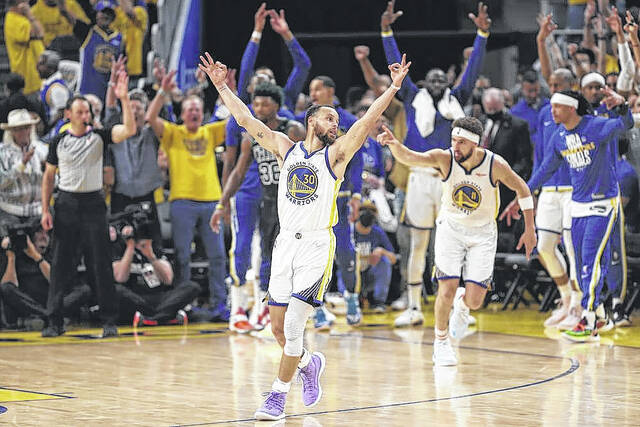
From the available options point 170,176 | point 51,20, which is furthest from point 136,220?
point 51,20

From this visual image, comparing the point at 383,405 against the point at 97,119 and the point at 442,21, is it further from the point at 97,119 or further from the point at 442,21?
the point at 442,21

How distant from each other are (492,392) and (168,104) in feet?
26.0

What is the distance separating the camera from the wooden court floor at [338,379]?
778 centimetres

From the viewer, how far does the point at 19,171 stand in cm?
1359

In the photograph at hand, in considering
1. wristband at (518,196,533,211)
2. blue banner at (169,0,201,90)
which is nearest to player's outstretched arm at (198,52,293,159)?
wristband at (518,196,533,211)

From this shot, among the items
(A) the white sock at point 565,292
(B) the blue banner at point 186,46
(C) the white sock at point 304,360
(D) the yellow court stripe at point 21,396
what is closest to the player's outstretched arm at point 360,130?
(C) the white sock at point 304,360

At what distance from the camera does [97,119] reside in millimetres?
14555

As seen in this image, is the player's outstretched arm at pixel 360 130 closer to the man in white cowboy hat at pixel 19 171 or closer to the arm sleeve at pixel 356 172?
the arm sleeve at pixel 356 172

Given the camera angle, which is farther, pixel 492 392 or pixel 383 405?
pixel 492 392

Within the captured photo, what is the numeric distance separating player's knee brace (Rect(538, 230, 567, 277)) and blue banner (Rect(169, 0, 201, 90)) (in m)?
6.67

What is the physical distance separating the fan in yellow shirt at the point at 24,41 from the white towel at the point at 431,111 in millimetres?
6084

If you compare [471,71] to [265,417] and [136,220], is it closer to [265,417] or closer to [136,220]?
[136,220]

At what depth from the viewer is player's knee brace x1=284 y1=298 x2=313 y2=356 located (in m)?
7.93

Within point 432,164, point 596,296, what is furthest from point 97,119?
point 596,296
